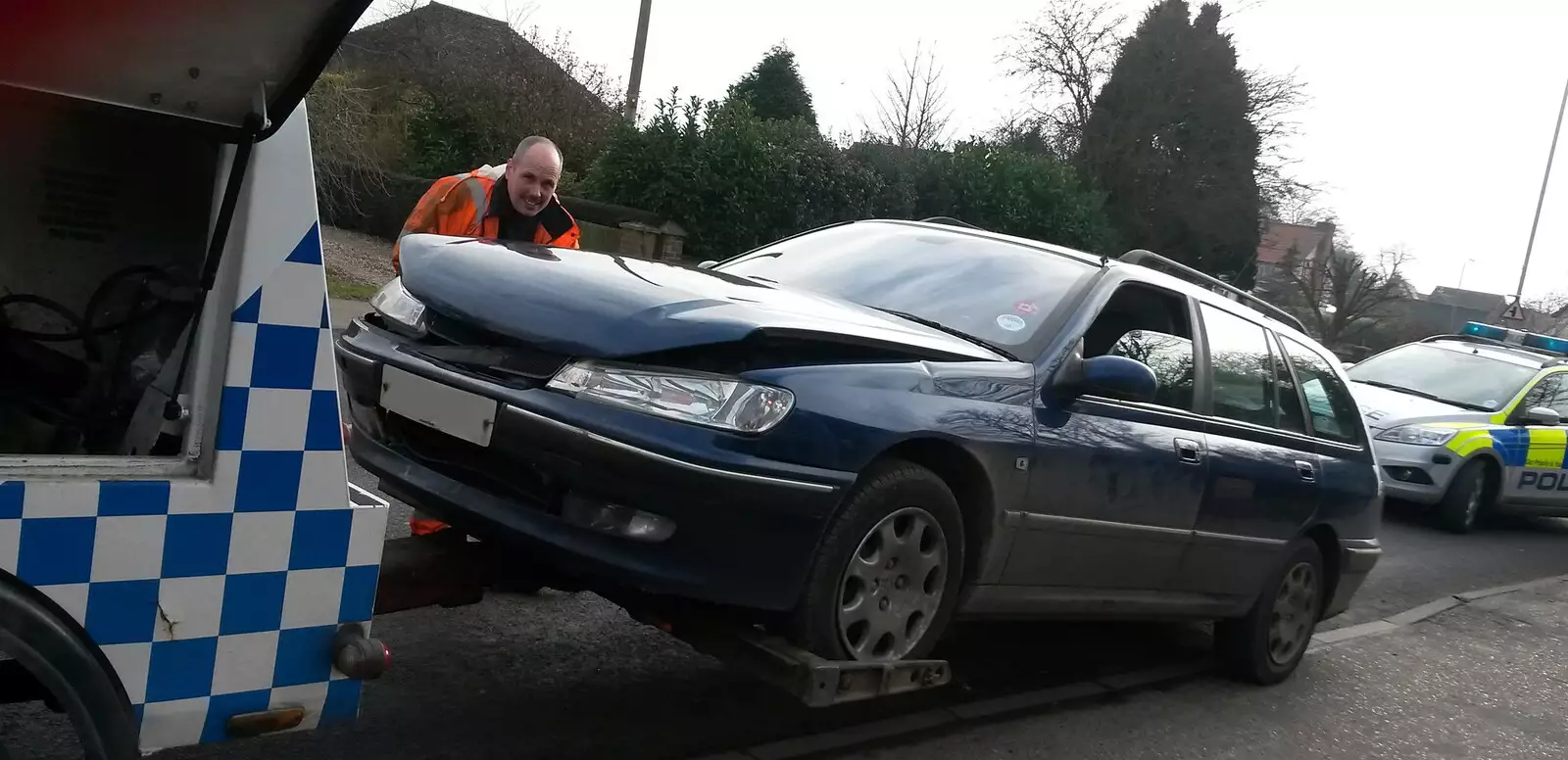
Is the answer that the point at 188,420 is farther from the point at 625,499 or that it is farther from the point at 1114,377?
the point at 1114,377

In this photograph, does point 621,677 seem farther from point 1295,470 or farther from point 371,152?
point 371,152

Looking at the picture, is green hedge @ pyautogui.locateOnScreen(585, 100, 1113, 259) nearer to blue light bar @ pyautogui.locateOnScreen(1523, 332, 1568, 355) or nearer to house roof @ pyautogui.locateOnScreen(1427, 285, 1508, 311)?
blue light bar @ pyautogui.locateOnScreen(1523, 332, 1568, 355)

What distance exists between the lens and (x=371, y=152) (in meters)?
17.7

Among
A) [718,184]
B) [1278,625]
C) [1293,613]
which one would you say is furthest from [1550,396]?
[718,184]

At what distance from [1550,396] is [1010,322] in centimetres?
1003

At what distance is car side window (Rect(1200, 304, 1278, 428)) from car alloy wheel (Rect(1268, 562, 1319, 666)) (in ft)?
2.83

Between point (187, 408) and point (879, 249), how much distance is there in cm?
308

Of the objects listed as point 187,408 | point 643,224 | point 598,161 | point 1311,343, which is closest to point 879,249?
point 1311,343

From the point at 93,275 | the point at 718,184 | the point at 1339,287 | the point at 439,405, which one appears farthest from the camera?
the point at 1339,287

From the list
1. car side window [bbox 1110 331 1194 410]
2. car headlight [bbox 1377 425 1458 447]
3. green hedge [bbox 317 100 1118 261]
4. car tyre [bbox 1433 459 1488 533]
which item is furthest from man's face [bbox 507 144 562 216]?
green hedge [bbox 317 100 1118 261]

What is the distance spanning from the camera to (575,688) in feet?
14.3

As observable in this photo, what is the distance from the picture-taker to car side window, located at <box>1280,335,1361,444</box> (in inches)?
231

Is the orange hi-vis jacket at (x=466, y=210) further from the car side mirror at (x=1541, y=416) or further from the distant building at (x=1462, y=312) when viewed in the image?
the distant building at (x=1462, y=312)

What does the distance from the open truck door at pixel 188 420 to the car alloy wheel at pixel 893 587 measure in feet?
4.80
